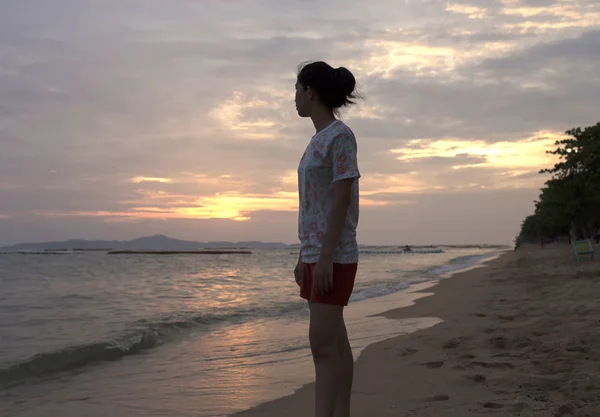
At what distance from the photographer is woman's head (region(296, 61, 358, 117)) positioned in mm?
2623

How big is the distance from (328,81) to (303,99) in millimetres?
164

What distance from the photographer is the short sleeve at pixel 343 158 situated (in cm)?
243

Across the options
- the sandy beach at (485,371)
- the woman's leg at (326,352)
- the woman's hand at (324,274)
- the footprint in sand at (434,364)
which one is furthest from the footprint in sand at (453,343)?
the woman's hand at (324,274)

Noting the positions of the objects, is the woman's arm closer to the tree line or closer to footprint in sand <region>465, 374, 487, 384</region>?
footprint in sand <region>465, 374, 487, 384</region>

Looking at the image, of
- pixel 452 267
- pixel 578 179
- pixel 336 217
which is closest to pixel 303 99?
pixel 336 217

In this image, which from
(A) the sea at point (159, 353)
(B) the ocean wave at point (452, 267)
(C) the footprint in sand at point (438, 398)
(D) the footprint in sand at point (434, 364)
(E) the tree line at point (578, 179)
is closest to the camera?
(C) the footprint in sand at point (438, 398)

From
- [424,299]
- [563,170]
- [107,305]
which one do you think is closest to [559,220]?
[563,170]

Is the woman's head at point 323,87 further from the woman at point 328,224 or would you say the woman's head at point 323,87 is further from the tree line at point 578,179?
the tree line at point 578,179

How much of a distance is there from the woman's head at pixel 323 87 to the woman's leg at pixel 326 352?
102 cm

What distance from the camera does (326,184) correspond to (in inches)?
99.0

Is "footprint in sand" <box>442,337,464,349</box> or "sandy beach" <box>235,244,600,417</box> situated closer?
"sandy beach" <box>235,244,600,417</box>

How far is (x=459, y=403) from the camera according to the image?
3.41 meters

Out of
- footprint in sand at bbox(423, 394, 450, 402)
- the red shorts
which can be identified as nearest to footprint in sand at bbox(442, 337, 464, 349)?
footprint in sand at bbox(423, 394, 450, 402)

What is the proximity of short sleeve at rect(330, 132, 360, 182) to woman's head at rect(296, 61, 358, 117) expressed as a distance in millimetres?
274
